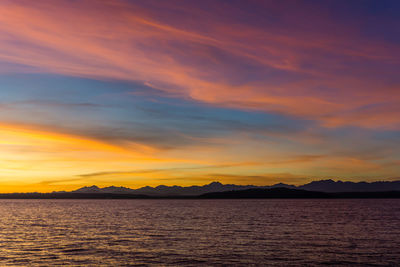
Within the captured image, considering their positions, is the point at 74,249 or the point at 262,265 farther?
the point at 74,249

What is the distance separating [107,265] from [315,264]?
21960 mm

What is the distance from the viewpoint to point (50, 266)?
134 ft

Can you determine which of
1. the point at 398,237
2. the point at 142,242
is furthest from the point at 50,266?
the point at 398,237

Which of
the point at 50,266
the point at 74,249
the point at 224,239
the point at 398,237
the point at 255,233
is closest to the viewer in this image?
the point at 50,266

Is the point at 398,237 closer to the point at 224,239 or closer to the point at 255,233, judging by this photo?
the point at 255,233

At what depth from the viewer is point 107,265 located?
4134cm

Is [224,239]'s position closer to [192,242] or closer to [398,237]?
[192,242]

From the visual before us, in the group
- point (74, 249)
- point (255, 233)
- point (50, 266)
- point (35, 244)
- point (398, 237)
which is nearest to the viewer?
point (50, 266)

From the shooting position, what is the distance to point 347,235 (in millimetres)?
69312

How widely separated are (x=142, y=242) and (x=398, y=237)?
A: 42307mm

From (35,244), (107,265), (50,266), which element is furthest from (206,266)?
(35,244)

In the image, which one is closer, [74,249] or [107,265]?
[107,265]

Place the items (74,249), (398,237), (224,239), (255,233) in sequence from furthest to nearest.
→ (255,233), (398,237), (224,239), (74,249)

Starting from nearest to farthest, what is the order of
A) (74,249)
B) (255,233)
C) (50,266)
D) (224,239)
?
(50,266) → (74,249) → (224,239) → (255,233)
